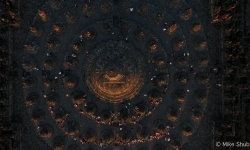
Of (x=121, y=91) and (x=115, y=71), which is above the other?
(x=115, y=71)

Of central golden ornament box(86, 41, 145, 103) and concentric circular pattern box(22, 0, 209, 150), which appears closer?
central golden ornament box(86, 41, 145, 103)

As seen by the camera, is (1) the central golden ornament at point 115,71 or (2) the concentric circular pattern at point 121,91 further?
(2) the concentric circular pattern at point 121,91

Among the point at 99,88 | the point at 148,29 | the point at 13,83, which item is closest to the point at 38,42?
the point at 13,83

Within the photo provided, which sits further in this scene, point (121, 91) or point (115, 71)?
point (121, 91)
